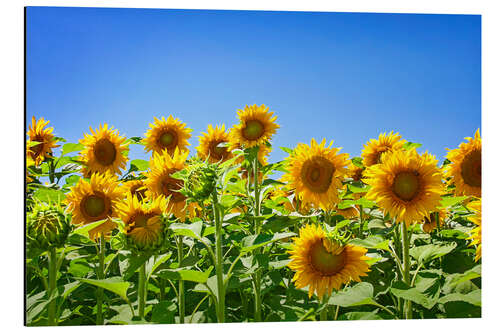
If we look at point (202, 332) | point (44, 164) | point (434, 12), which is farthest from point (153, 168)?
point (434, 12)

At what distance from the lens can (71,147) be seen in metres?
3.27

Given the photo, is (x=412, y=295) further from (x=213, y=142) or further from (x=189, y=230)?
(x=213, y=142)

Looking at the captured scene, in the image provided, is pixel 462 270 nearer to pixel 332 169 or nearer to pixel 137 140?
pixel 332 169

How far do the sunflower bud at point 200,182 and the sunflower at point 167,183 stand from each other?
521 millimetres

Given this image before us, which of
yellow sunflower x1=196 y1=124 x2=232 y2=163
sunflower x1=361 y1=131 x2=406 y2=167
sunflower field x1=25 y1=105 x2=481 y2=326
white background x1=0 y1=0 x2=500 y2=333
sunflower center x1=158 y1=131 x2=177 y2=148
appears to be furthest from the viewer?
yellow sunflower x1=196 y1=124 x2=232 y2=163

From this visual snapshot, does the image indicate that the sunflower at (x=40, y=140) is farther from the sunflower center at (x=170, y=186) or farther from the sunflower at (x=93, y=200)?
the sunflower center at (x=170, y=186)

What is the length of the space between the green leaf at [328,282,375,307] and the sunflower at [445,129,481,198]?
1084 mm

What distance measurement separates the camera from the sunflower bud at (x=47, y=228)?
2.02 meters

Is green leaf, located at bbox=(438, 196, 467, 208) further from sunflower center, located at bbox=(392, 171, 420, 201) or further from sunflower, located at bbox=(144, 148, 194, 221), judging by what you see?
sunflower, located at bbox=(144, 148, 194, 221)

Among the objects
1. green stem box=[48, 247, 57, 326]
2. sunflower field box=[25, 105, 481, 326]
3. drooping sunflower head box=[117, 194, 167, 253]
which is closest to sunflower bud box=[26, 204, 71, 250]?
sunflower field box=[25, 105, 481, 326]

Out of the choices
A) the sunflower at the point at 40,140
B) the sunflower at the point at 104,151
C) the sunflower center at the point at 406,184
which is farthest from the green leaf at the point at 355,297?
the sunflower at the point at 40,140

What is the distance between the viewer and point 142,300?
2301 millimetres

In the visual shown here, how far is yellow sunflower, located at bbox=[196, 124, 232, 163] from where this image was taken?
11.5ft

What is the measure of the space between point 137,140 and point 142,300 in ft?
4.44
